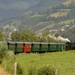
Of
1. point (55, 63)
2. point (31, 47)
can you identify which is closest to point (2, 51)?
point (55, 63)

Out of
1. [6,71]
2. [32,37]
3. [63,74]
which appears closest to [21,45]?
[6,71]

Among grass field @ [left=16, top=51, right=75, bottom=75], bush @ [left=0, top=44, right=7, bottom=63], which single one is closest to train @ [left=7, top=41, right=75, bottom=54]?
grass field @ [left=16, top=51, right=75, bottom=75]

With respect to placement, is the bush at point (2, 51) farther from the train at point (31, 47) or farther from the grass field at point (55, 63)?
the train at point (31, 47)

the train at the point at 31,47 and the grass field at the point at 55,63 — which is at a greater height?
the train at the point at 31,47

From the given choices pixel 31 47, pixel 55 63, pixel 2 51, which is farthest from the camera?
pixel 31 47

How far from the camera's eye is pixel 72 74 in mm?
21781

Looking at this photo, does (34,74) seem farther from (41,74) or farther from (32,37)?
(32,37)

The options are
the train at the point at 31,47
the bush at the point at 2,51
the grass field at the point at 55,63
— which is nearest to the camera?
the grass field at the point at 55,63

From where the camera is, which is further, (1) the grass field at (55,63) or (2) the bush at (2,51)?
(2) the bush at (2,51)

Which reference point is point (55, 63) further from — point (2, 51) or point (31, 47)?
point (31, 47)

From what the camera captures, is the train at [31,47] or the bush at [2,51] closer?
the bush at [2,51]

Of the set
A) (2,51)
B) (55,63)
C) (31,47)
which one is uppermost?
(2,51)

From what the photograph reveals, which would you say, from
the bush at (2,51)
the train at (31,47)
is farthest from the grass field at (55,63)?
the train at (31,47)

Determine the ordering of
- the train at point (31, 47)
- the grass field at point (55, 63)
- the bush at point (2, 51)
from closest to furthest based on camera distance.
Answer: the grass field at point (55, 63) → the bush at point (2, 51) → the train at point (31, 47)
